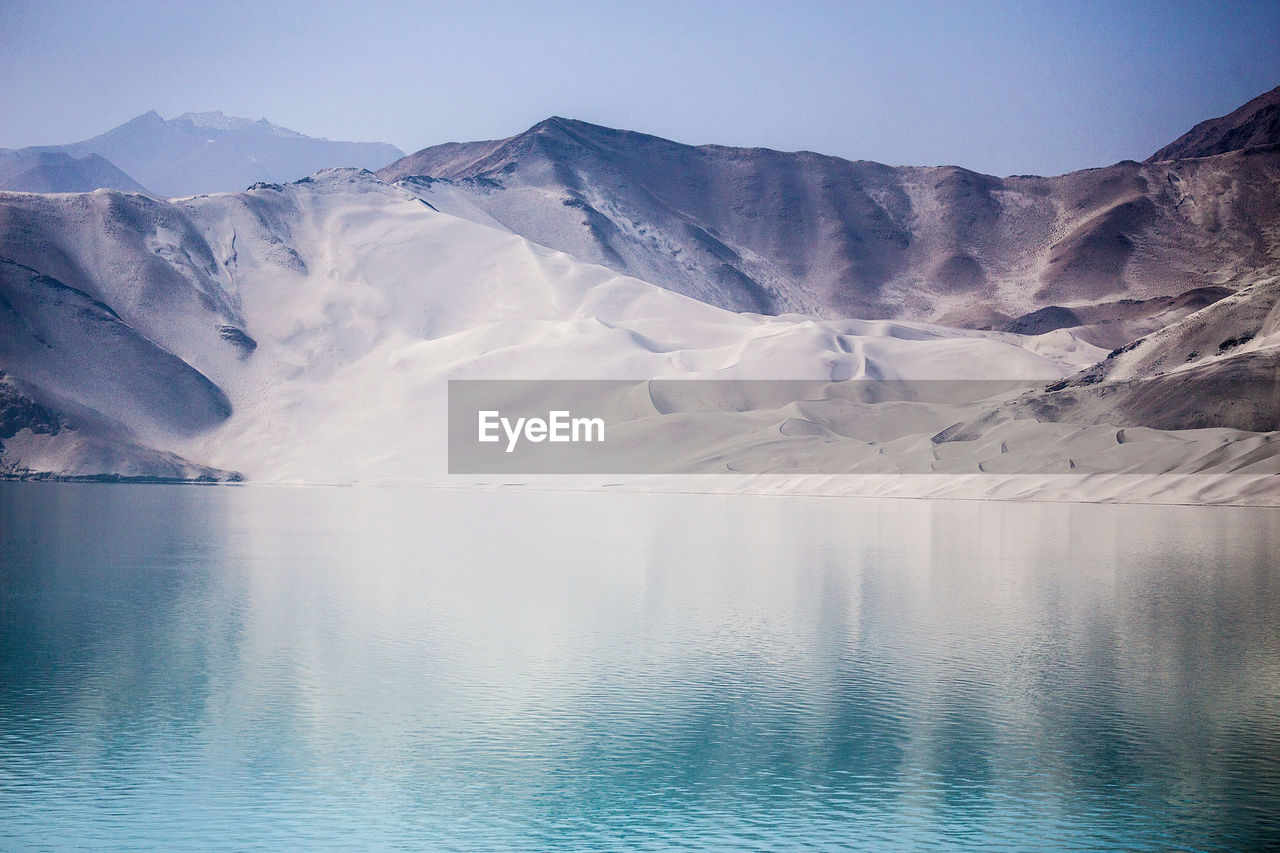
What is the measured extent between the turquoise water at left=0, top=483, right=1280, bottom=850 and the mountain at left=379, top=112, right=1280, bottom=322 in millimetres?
103224

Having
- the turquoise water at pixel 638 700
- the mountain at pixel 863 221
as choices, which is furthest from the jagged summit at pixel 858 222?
the turquoise water at pixel 638 700

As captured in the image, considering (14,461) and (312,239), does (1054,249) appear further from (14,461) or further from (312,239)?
(14,461)

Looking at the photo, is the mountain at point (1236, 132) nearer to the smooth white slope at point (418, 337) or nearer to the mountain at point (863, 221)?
the mountain at point (863, 221)

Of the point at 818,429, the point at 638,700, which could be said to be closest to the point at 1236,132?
the point at 818,429

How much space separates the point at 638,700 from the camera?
17625mm

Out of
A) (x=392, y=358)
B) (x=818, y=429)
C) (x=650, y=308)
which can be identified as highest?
(x=650, y=308)

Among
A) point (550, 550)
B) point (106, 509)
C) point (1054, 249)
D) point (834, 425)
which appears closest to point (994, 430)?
point (834, 425)

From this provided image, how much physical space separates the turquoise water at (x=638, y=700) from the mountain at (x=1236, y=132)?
15273 cm

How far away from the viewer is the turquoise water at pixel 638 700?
12.8 meters

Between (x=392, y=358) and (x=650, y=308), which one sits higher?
(x=650, y=308)

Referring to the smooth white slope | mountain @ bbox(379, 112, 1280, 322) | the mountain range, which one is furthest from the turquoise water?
mountain @ bbox(379, 112, 1280, 322)

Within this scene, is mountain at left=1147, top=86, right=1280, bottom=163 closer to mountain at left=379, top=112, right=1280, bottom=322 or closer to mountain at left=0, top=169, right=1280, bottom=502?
mountain at left=379, top=112, right=1280, bottom=322

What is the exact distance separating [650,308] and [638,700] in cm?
9158

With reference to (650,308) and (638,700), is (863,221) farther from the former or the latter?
(638,700)
